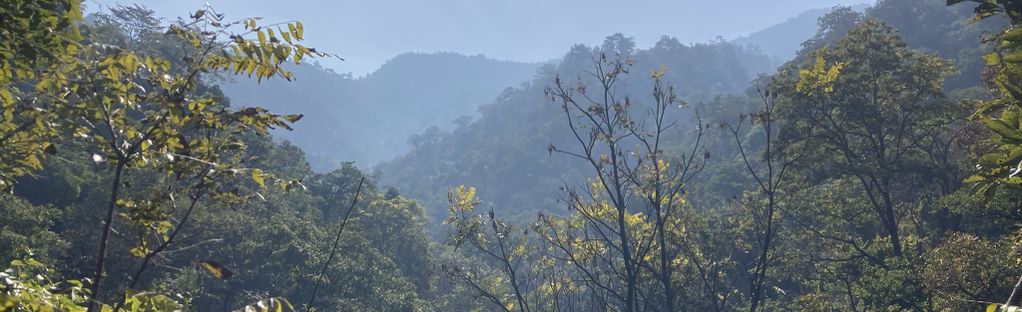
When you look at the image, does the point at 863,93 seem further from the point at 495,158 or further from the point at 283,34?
the point at 495,158

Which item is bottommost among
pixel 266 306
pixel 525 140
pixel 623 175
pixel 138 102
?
pixel 266 306

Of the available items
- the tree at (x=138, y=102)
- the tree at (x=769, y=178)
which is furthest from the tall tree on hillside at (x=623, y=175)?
the tree at (x=138, y=102)

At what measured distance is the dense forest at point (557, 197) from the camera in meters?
2.68

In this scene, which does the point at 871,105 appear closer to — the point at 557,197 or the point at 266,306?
the point at 557,197

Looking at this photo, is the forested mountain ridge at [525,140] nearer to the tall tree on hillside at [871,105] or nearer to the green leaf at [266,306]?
the tall tree on hillside at [871,105]

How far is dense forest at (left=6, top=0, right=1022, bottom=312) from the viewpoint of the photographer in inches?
105

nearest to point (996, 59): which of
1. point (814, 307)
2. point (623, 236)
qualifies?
point (623, 236)

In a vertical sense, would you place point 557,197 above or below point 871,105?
below

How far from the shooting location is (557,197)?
29.8ft

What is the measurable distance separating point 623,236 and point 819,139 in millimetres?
10215

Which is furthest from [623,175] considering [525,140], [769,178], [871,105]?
[525,140]

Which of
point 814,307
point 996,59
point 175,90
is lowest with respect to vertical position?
point 814,307

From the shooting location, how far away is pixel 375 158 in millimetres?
184000

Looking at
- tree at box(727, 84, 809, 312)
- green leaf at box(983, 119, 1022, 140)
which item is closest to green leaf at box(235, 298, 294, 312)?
green leaf at box(983, 119, 1022, 140)
